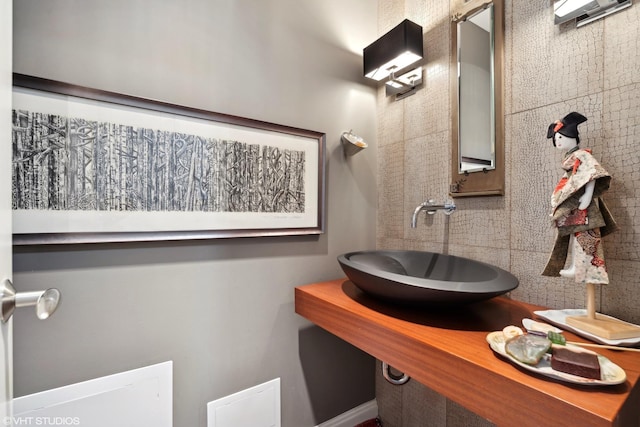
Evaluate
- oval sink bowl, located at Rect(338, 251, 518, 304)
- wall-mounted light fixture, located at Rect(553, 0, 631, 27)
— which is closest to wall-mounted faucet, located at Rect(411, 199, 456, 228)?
oval sink bowl, located at Rect(338, 251, 518, 304)

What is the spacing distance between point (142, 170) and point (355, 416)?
5.19 ft

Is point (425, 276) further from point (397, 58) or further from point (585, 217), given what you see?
point (397, 58)

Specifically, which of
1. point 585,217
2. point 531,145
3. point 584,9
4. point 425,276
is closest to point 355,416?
point 425,276

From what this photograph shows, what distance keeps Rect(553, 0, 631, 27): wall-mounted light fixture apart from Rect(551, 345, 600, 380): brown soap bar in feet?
3.30

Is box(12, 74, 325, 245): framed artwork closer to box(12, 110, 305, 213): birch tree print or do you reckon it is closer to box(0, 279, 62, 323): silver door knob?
box(12, 110, 305, 213): birch tree print

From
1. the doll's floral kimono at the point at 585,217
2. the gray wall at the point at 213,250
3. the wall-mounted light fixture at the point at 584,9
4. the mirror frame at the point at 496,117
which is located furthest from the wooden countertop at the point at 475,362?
the wall-mounted light fixture at the point at 584,9

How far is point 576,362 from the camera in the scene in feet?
1.81

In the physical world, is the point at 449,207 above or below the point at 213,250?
above

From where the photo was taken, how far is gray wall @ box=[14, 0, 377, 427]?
0.89 metres

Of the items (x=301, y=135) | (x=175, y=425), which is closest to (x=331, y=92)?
(x=301, y=135)

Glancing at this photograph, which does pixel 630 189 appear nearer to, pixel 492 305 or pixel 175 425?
pixel 492 305

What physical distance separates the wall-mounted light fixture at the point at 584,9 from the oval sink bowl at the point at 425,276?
856 mm

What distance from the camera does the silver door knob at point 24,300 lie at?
47 centimetres

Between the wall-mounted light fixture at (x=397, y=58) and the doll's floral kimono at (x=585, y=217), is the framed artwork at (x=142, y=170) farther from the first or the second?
the doll's floral kimono at (x=585, y=217)
